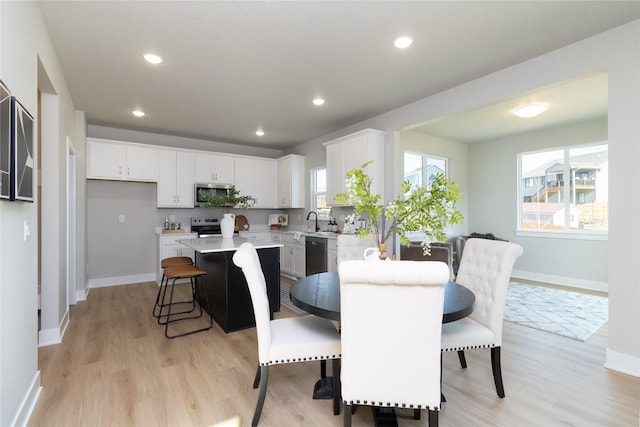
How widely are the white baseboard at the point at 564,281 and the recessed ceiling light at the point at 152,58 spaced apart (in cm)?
643

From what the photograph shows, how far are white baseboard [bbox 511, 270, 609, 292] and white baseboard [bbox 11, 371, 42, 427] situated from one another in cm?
652

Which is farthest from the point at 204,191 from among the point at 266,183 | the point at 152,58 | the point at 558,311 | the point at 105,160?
the point at 558,311

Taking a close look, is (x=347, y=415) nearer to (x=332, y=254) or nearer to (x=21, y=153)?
(x=21, y=153)

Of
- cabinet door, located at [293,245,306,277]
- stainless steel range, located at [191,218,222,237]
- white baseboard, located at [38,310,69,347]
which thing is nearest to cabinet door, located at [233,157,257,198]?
stainless steel range, located at [191,218,222,237]

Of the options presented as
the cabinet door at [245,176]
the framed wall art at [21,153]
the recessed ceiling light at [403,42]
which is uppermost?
the recessed ceiling light at [403,42]

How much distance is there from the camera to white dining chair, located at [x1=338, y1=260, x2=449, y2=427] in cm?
134

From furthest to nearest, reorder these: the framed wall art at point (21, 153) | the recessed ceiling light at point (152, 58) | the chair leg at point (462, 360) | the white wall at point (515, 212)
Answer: the white wall at point (515, 212) → the recessed ceiling light at point (152, 58) → the chair leg at point (462, 360) → the framed wall art at point (21, 153)

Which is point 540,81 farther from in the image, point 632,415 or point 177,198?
point 177,198

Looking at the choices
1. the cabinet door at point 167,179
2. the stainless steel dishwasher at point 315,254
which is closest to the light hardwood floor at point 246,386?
the stainless steel dishwasher at point 315,254

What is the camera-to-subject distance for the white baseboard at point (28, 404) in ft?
5.59

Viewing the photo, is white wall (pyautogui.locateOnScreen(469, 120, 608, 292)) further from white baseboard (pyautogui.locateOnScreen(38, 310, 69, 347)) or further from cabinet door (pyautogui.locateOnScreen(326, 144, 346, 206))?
white baseboard (pyautogui.locateOnScreen(38, 310, 69, 347))

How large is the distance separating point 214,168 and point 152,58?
302cm

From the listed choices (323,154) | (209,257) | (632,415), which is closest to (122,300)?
(209,257)

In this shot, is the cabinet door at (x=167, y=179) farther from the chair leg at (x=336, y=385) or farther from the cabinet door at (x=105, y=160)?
the chair leg at (x=336, y=385)
